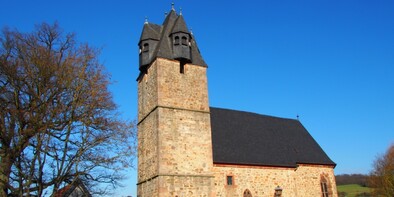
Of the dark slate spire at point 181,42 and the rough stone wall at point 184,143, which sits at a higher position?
the dark slate spire at point 181,42

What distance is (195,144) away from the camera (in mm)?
20359

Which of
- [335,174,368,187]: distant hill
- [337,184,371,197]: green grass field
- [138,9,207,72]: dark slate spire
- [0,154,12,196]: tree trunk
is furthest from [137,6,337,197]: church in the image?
[335,174,368,187]: distant hill

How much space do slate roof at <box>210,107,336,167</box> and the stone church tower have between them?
1955mm

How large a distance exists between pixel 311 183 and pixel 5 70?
1974 cm

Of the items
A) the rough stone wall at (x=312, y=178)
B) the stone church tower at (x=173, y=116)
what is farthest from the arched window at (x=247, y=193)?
the rough stone wall at (x=312, y=178)

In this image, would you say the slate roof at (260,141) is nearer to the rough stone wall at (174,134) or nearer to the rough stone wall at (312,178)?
the rough stone wall at (312,178)

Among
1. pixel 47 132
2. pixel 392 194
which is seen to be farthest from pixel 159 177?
pixel 392 194

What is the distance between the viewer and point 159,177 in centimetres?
1853

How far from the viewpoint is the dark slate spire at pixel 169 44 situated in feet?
71.4

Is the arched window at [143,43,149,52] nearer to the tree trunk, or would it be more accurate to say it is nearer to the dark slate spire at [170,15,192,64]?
the dark slate spire at [170,15,192,64]

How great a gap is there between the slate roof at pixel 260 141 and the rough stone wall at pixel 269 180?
0.41 meters

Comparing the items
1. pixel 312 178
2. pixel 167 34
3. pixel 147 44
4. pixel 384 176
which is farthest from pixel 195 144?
pixel 384 176

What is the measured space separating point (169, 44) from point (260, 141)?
30.1 ft

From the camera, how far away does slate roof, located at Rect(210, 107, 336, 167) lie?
2255 centimetres
